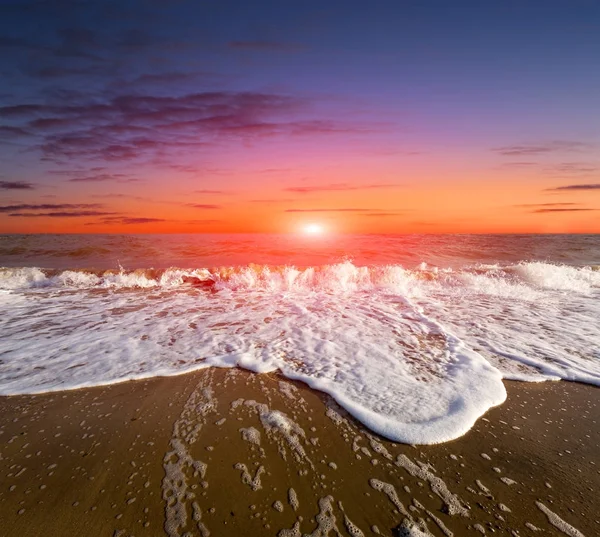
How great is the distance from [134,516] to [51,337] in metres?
5.34

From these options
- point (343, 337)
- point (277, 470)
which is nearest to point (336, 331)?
point (343, 337)

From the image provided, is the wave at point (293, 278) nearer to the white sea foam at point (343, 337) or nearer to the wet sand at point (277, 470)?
the white sea foam at point (343, 337)

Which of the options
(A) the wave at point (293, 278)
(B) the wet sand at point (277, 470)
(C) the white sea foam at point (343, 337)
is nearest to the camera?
(B) the wet sand at point (277, 470)

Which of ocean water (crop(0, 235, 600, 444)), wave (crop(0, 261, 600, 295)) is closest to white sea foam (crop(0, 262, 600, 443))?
ocean water (crop(0, 235, 600, 444))

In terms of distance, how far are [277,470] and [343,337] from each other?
141 inches

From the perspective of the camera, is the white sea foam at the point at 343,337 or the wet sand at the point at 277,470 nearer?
the wet sand at the point at 277,470

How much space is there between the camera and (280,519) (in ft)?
7.97

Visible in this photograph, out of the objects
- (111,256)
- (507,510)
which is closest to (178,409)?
(507,510)

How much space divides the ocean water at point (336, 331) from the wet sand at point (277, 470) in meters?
0.40

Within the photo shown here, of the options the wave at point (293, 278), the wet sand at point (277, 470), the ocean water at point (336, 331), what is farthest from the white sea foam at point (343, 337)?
the wet sand at point (277, 470)

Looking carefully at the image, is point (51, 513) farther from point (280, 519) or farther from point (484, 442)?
point (484, 442)

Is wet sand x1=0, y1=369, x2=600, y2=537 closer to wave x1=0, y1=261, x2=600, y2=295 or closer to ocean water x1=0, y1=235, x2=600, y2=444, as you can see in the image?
ocean water x1=0, y1=235, x2=600, y2=444

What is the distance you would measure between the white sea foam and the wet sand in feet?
1.32

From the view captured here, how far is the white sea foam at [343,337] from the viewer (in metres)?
4.28
